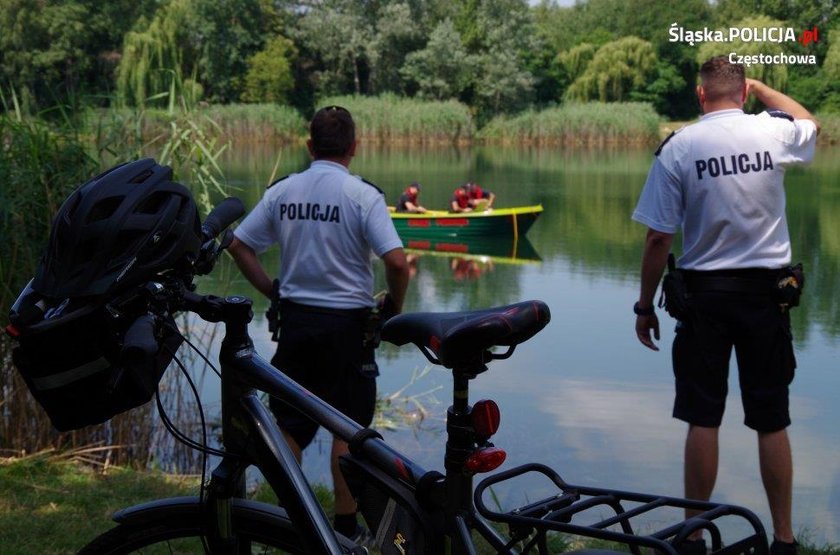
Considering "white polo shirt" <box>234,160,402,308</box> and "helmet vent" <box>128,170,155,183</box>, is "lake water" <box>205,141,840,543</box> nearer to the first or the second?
"white polo shirt" <box>234,160,402,308</box>

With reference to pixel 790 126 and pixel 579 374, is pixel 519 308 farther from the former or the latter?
pixel 579 374

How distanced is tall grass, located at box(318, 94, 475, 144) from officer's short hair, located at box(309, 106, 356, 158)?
3850 centimetres

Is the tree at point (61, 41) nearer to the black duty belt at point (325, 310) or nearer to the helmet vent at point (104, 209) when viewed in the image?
the black duty belt at point (325, 310)

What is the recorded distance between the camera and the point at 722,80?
4051 mm

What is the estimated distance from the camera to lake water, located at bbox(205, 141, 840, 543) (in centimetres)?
705

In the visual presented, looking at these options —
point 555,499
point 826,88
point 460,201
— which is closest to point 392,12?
point 826,88

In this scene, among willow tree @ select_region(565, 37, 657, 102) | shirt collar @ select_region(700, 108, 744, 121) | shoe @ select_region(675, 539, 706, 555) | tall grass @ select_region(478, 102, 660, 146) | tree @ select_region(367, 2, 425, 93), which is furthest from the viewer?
tree @ select_region(367, 2, 425, 93)

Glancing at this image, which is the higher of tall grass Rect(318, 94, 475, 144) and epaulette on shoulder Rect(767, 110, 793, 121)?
epaulette on shoulder Rect(767, 110, 793, 121)

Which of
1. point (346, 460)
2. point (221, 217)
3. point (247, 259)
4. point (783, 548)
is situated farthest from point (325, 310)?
point (346, 460)

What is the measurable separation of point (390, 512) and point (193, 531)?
37cm

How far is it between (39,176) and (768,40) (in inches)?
1868

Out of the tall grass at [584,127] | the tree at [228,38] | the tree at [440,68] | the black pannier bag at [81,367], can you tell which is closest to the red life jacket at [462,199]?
the black pannier bag at [81,367]

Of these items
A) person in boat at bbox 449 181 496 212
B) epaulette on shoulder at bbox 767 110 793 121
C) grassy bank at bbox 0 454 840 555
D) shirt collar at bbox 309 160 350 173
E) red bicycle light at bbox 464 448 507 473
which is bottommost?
person in boat at bbox 449 181 496 212

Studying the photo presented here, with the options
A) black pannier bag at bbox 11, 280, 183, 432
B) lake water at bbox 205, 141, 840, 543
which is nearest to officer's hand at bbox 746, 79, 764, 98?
lake water at bbox 205, 141, 840, 543
